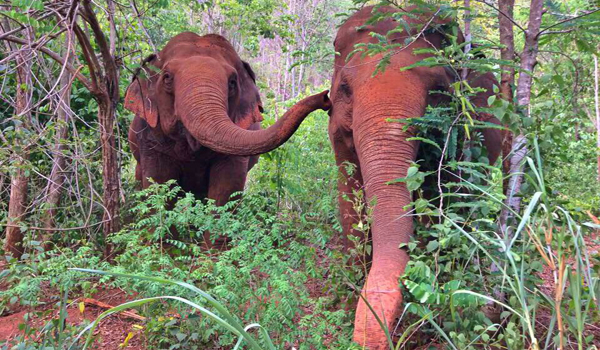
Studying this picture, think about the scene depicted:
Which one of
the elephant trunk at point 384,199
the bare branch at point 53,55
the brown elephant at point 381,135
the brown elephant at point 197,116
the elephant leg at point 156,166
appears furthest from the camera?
the elephant leg at point 156,166

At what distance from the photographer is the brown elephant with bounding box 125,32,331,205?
21.2ft

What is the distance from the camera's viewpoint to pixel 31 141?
17.1ft

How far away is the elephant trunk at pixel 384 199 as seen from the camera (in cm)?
356

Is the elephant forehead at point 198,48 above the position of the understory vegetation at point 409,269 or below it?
above

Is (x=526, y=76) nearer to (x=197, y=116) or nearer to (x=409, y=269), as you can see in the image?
(x=409, y=269)

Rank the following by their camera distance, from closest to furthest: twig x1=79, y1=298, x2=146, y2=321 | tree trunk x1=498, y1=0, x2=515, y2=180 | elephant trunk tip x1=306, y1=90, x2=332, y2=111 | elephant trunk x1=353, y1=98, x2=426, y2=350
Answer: elephant trunk x1=353, y1=98, x2=426, y2=350, tree trunk x1=498, y1=0, x2=515, y2=180, twig x1=79, y1=298, x2=146, y2=321, elephant trunk tip x1=306, y1=90, x2=332, y2=111

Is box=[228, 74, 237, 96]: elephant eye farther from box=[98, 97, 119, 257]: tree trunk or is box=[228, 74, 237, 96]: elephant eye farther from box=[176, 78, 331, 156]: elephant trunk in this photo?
box=[98, 97, 119, 257]: tree trunk

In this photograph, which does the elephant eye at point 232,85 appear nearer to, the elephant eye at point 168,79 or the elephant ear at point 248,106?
the elephant ear at point 248,106

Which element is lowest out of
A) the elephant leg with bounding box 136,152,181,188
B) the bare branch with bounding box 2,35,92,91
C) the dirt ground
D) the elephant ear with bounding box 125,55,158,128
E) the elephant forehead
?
the dirt ground

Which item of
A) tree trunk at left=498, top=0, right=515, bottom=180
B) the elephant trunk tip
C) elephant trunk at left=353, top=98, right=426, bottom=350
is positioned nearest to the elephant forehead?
the elephant trunk tip

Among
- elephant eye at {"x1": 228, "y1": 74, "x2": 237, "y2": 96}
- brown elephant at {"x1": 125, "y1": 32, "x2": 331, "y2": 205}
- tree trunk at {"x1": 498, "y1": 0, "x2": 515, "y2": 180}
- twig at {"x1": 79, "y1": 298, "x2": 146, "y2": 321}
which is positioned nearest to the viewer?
tree trunk at {"x1": 498, "y1": 0, "x2": 515, "y2": 180}

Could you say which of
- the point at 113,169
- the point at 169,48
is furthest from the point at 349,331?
the point at 169,48

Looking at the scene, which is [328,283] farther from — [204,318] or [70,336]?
[70,336]

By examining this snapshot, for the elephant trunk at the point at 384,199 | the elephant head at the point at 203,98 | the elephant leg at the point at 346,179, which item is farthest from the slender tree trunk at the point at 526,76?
the elephant head at the point at 203,98
